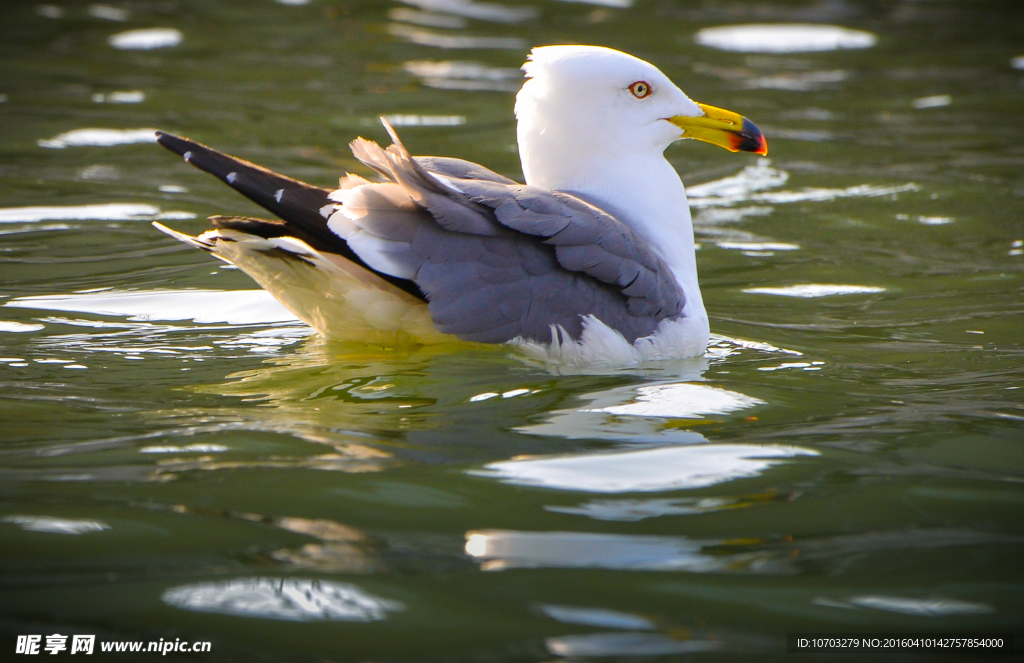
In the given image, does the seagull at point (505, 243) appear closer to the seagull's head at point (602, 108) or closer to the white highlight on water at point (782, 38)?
the seagull's head at point (602, 108)

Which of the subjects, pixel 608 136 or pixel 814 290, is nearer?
pixel 608 136

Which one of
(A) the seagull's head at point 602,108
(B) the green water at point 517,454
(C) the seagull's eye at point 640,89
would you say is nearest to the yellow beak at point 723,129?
(A) the seagull's head at point 602,108

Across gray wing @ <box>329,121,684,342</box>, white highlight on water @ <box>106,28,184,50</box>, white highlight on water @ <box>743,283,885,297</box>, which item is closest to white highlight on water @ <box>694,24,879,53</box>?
white highlight on water @ <box>106,28,184,50</box>

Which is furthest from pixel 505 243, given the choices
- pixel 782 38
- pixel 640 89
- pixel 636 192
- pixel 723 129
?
pixel 782 38

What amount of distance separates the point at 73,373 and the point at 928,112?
8606mm

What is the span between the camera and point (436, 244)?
407cm

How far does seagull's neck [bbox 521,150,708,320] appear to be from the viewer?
4.90 metres

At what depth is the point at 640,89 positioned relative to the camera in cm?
497

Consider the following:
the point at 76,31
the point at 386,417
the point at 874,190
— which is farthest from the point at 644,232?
the point at 76,31

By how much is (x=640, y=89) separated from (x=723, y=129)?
48cm

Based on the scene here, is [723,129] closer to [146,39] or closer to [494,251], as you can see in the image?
[494,251]

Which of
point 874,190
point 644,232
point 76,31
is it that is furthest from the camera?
point 76,31

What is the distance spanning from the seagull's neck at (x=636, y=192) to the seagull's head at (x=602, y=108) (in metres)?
0.06

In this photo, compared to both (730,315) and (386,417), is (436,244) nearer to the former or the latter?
(386,417)
